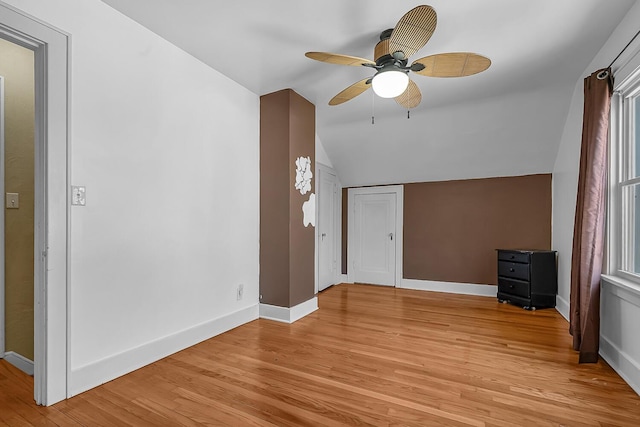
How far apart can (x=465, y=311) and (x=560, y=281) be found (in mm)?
1183

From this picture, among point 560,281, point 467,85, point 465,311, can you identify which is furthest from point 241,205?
point 560,281

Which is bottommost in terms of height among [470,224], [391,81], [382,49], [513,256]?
[513,256]

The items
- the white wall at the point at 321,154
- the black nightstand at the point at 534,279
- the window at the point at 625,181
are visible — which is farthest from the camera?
the white wall at the point at 321,154

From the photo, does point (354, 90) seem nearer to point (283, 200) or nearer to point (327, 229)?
point (283, 200)

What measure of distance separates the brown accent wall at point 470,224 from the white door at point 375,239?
0.24 meters

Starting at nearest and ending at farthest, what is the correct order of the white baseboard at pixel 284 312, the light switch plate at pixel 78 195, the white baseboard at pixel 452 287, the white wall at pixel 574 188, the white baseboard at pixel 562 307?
the light switch plate at pixel 78 195
the white wall at pixel 574 188
the white baseboard at pixel 284 312
the white baseboard at pixel 562 307
the white baseboard at pixel 452 287

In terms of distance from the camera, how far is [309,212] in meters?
3.61

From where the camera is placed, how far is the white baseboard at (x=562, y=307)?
3.33 meters

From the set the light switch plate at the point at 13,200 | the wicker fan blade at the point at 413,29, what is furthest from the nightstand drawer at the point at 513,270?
the light switch plate at the point at 13,200

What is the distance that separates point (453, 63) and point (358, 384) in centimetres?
212

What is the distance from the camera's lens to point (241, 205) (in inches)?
125

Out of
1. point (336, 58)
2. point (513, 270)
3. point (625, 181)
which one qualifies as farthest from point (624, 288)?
point (336, 58)

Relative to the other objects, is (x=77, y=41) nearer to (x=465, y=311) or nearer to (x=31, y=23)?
(x=31, y=23)

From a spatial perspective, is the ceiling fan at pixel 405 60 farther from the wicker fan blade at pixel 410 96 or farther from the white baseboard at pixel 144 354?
the white baseboard at pixel 144 354
